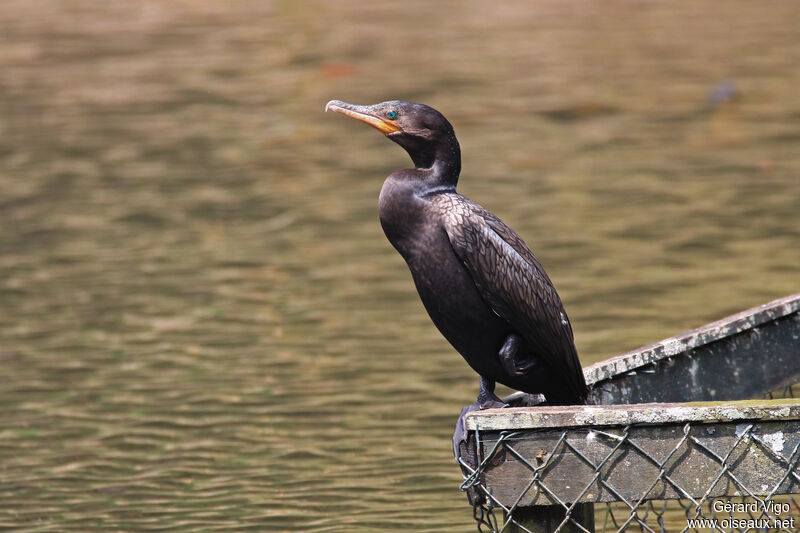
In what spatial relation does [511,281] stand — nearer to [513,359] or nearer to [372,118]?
[513,359]

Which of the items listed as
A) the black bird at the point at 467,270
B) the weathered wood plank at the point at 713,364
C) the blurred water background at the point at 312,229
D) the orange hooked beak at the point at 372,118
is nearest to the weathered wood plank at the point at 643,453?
the black bird at the point at 467,270

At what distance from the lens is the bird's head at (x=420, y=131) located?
372 cm

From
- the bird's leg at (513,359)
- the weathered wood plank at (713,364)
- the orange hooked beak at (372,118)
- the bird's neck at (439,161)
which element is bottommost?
the weathered wood plank at (713,364)

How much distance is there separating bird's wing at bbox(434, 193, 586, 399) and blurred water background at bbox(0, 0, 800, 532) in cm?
167

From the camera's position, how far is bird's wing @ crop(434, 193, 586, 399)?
362 cm

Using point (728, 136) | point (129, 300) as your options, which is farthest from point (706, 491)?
point (728, 136)

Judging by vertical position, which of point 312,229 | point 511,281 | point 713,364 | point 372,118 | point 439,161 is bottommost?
point 312,229

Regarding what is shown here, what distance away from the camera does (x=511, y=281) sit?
3617 millimetres

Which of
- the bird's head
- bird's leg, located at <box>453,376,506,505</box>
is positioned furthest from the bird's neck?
bird's leg, located at <box>453,376,506,505</box>

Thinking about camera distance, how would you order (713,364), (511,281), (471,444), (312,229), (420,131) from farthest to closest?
(312,229) < (713,364) < (420,131) < (511,281) < (471,444)

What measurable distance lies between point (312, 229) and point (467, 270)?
636 centimetres

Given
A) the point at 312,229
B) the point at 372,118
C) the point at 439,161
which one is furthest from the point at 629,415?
the point at 312,229

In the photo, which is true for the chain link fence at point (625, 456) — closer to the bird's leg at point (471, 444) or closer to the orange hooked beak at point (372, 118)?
the bird's leg at point (471, 444)

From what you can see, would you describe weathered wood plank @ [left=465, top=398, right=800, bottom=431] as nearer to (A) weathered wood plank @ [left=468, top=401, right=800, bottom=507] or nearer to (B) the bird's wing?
(A) weathered wood plank @ [left=468, top=401, right=800, bottom=507]
